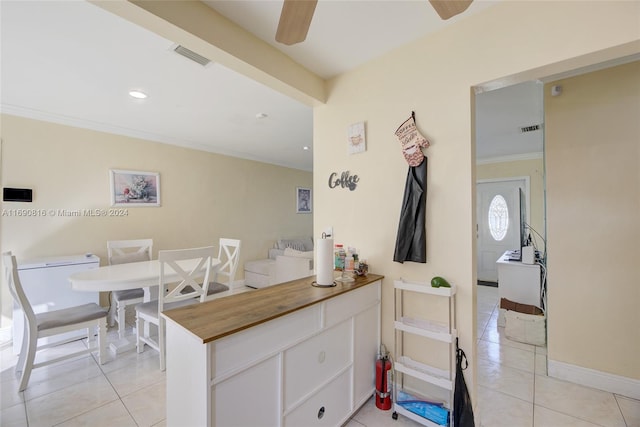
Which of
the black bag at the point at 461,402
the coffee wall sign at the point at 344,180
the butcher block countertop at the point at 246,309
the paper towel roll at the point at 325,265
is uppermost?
the coffee wall sign at the point at 344,180

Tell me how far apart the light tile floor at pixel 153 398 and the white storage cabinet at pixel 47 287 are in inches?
14.3

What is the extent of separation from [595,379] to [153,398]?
3344 millimetres

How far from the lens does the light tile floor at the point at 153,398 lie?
174cm

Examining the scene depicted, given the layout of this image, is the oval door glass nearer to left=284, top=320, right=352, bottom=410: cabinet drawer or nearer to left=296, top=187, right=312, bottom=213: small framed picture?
left=296, top=187, right=312, bottom=213: small framed picture

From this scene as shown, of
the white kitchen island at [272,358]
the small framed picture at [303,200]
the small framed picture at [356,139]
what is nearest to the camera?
the white kitchen island at [272,358]

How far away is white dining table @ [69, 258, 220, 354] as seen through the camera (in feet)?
7.11

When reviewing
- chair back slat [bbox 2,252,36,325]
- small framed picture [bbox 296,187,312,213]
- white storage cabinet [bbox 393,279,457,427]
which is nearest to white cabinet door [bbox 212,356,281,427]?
white storage cabinet [bbox 393,279,457,427]

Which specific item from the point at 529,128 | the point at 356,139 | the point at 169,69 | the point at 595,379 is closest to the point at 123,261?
the point at 169,69

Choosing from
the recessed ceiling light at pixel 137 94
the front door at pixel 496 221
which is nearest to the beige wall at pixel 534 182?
the front door at pixel 496 221

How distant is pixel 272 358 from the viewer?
126cm

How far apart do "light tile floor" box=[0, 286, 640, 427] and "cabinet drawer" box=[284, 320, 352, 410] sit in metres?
0.47

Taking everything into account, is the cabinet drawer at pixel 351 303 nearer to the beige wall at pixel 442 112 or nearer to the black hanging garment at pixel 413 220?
the beige wall at pixel 442 112

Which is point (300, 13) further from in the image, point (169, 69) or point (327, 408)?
point (327, 408)

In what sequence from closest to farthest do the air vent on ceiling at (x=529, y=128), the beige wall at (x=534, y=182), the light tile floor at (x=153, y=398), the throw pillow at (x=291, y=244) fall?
1. the light tile floor at (x=153, y=398)
2. the air vent on ceiling at (x=529, y=128)
3. the beige wall at (x=534, y=182)
4. the throw pillow at (x=291, y=244)
